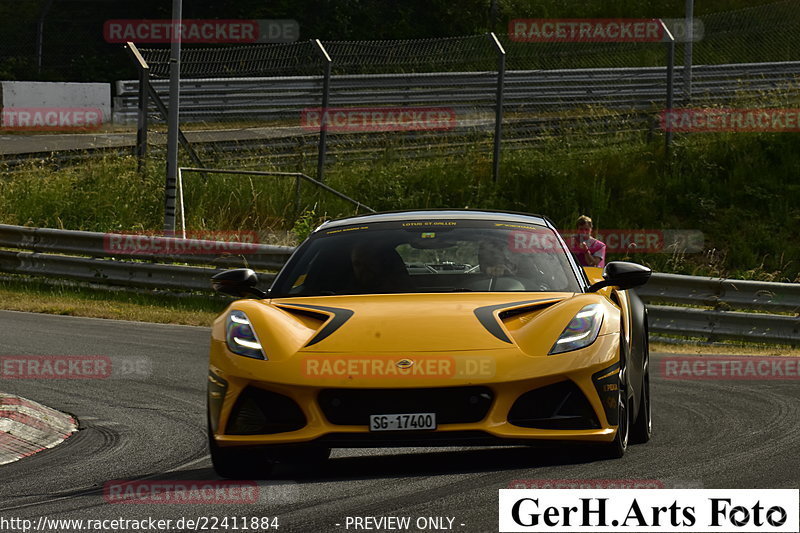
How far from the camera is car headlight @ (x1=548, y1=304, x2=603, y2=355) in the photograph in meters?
7.03

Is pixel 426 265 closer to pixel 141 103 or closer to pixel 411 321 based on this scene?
pixel 411 321

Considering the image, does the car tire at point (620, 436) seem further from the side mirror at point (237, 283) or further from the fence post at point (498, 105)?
the fence post at point (498, 105)

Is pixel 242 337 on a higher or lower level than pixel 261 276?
higher

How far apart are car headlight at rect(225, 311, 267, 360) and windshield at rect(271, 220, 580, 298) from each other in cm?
50

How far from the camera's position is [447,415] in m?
6.83

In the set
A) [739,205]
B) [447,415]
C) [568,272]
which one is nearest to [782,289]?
[739,205]

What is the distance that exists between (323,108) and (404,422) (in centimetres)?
1604

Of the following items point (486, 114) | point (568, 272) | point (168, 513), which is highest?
point (486, 114)

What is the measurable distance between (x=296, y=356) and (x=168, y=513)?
103 cm

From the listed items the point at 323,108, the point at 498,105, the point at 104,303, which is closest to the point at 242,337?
the point at 104,303

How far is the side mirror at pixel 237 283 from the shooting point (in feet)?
26.2

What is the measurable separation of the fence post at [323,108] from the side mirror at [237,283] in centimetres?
1415

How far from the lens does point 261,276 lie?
18484 mm

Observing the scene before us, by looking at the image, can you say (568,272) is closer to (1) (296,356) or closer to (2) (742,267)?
(1) (296,356)
